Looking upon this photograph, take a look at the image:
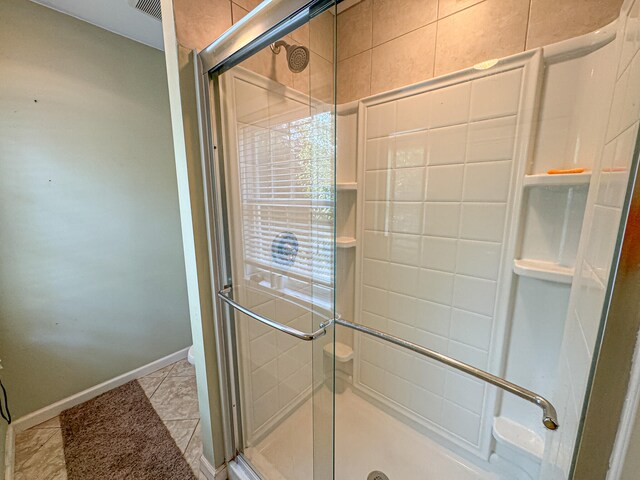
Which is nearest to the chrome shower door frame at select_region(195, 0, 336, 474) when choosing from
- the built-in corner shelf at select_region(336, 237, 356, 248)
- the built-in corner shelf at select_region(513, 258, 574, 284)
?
the built-in corner shelf at select_region(336, 237, 356, 248)

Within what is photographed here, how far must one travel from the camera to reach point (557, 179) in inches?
33.9

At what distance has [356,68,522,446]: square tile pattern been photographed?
1.04 metres

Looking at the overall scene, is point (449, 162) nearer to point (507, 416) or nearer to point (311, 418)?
point (507, 416)

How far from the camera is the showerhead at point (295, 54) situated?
A: 938mm

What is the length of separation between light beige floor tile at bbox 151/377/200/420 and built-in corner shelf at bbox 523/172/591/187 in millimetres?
2131

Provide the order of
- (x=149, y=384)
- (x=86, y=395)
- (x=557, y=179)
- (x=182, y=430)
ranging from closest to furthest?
1. (x=557, y=179)
2. (x=182, y=430)
3. (x=86, y=395)
4. (x=149, y=384)

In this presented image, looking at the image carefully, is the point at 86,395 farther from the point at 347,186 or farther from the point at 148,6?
the point at 148,6

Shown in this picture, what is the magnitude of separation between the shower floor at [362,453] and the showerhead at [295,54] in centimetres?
133

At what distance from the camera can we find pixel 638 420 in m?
0.29

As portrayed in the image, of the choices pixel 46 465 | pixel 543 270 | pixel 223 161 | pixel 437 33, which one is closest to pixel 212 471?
pixel 46 465

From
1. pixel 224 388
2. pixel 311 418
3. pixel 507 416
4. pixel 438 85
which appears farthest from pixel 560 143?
pixel 224 388

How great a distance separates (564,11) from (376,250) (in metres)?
1.17

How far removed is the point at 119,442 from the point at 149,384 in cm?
46

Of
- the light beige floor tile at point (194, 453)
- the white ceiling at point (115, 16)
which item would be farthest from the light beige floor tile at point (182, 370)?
the white ceiling at point (115, 16)
